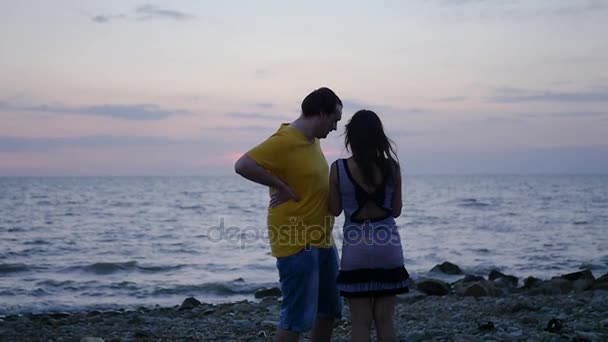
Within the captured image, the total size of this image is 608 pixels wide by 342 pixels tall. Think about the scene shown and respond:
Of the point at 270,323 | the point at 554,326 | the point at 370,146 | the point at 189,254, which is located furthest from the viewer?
the point at 189,254

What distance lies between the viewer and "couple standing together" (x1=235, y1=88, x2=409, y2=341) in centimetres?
416

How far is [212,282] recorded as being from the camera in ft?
47.7

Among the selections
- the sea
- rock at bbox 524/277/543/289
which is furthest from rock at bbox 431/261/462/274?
rock at bbox 524/277/543/289

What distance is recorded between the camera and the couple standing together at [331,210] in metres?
4.16

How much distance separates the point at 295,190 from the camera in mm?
4293

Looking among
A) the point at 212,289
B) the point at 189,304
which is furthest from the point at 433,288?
the point at 212,289

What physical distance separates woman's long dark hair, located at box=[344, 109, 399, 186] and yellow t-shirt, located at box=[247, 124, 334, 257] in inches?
12.1

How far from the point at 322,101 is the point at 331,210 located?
0.64m

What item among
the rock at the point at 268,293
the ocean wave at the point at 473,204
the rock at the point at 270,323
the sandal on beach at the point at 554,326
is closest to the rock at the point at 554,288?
the rock at the point at 268,293

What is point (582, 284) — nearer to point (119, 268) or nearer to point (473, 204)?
point (119, 268)

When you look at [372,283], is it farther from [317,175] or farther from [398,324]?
[398,324]

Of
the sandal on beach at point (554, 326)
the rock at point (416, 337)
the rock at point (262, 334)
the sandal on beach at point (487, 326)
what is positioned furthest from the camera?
the rock at point (262, 334)

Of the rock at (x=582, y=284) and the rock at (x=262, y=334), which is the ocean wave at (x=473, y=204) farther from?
the rock at (x=262, y=334)

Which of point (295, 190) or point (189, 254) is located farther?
point (189, 254)
